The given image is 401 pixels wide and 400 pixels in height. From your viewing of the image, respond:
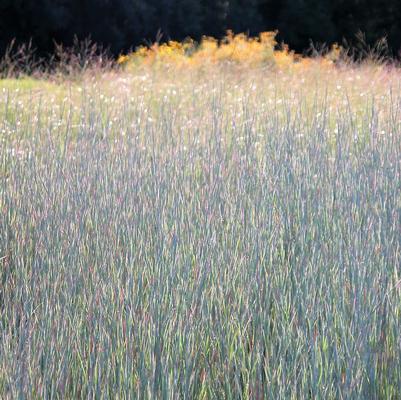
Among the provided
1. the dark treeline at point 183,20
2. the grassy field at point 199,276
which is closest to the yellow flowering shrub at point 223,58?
the dark treeline at point 183,20

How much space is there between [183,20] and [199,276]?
488 inches

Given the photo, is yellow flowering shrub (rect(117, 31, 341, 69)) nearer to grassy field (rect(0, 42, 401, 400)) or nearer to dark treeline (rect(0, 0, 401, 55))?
dark treeline (rect(0, 0, 401, 55))

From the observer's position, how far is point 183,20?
14195 millimetres

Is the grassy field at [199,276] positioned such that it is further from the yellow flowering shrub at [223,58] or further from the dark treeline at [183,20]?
the dark treeline at [183,20]

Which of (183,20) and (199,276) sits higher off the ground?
(199,276)

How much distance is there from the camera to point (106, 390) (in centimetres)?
193

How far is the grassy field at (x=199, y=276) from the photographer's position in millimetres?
2014

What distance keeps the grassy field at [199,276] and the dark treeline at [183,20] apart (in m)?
6.43

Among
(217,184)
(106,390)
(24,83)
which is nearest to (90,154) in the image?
(217,184)

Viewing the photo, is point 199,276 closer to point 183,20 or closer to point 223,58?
point 223,58

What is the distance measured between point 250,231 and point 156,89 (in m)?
5.09

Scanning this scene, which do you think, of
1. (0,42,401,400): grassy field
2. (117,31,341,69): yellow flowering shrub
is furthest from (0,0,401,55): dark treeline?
(0,42,401,400): grassy field

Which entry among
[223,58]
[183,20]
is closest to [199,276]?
[223,58]

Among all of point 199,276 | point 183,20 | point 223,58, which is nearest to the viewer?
point 199,276
